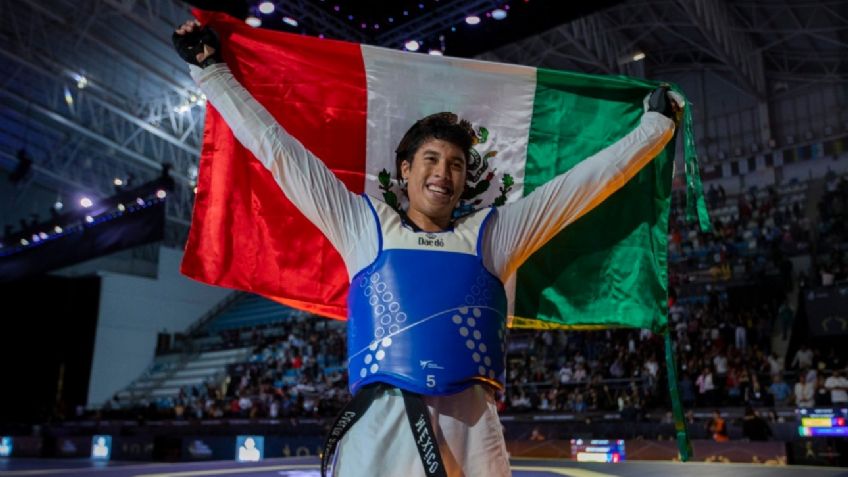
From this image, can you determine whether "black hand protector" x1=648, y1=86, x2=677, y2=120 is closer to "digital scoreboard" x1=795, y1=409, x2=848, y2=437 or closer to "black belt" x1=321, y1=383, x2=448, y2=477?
"black belt" x1=321, y1=383, x2=448, y2=477

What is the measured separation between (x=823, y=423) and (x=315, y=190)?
25.3 ft

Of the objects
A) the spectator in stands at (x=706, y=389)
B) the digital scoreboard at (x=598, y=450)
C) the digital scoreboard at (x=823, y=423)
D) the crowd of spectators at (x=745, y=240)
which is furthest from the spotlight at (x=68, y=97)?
the digital scoreboard at (x=823, y=423)

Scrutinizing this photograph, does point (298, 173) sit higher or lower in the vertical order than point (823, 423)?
higher

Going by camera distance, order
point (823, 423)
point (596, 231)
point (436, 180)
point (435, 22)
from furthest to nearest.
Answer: point (435, 22), point (823, 423), point (596, 231), point (436, 180)

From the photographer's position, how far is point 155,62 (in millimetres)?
18734

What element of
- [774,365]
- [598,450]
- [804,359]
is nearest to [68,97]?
[598,450]

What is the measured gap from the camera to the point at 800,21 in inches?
736

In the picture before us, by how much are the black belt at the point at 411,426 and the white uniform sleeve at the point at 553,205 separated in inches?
20.0

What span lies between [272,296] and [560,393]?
10740 millimetres

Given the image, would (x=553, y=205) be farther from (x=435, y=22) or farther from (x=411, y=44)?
(x=411, y=44)

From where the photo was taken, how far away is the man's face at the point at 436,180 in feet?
7.22

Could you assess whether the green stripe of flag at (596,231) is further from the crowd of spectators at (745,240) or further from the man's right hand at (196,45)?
the crowd of spectators at (745,240)

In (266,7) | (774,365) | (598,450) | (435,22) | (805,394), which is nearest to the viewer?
(598,450)

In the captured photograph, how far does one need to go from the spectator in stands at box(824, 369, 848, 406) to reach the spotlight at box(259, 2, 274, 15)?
902cm
